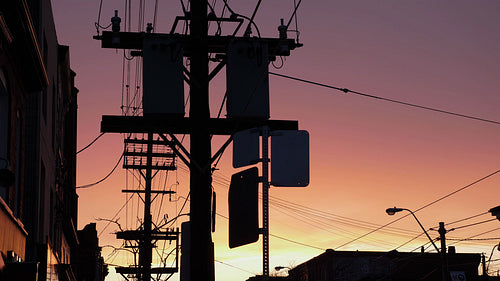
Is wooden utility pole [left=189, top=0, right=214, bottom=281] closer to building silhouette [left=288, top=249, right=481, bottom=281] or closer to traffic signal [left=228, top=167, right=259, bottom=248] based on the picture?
traffic signal [left=228, top=167, right=259, bottom=248]

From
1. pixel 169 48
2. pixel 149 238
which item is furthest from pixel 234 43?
pixel 149 238

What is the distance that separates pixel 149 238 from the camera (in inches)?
2031

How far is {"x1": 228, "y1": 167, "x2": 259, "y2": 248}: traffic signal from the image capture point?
1001 cm

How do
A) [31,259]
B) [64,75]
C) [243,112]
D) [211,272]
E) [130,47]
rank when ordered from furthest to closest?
1. [64,75]
2. [31,259]
3. [130,47]
4. [243,112]
5. [211,272]

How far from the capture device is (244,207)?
10.1m

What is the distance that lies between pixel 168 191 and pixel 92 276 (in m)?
26.7

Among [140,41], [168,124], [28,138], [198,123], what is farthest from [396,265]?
[198,123]

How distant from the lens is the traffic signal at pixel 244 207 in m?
10.0

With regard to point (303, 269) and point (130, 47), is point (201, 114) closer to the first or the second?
point (130, 47)

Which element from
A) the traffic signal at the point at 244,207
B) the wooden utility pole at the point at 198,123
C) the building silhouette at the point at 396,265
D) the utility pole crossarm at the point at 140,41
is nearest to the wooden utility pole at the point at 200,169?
the wooden utility pole at the point at 198,123

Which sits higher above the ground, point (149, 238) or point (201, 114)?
point (149, 238)

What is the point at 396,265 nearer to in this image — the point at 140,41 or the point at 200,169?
the point at 140,41

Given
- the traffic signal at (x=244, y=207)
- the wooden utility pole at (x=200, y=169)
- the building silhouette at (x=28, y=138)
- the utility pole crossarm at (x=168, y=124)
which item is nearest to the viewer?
the traffic signal at (x=244, y=207)

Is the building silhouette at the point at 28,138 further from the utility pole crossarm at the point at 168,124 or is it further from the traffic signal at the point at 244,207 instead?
the traffic signal at the point at 244,207
